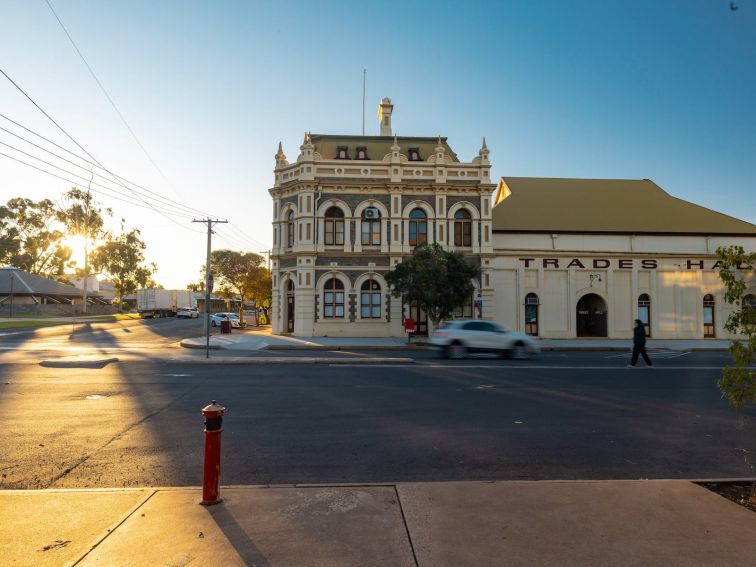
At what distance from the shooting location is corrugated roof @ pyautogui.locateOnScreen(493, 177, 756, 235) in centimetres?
3500

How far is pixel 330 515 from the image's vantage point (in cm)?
425

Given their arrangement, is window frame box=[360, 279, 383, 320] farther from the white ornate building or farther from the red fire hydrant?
the red fire hydrant

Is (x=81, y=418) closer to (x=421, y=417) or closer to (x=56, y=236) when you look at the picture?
(x=421, y=417)

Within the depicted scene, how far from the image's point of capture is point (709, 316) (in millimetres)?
34781

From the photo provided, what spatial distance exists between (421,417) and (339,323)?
77.1ft

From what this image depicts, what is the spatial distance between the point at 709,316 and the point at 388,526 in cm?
3867

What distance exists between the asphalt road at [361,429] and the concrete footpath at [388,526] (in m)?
0.76

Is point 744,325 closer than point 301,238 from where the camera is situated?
Yes

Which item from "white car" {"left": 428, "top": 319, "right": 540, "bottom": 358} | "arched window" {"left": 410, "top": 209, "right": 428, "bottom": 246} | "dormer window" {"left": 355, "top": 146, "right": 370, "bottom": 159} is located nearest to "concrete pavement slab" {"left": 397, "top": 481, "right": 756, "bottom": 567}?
"white car" {"left": 428, "top": 319, "right": 540, "bottom": 358}

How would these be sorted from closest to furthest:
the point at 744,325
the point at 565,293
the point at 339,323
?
the point at 744,325 → the point at 339,323 → the point at 565,293

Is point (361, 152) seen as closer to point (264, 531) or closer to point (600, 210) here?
point (600, 210)

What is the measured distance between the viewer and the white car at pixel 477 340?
2094 centimetres

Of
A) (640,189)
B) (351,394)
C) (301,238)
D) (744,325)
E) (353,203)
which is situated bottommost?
(351,394)

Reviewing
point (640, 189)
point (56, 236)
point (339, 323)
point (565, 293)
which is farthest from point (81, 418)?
point (56, 236)
